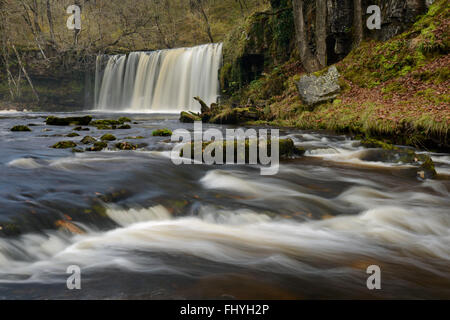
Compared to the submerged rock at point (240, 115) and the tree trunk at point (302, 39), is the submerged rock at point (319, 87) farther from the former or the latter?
the submerged rock at point (240, 115)

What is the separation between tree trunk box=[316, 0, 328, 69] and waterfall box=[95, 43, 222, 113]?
10.4 meters

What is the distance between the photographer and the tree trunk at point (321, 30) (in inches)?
584

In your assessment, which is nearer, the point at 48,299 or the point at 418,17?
the point at 48,299

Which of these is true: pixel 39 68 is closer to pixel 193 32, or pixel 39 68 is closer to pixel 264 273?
pixel 193 32

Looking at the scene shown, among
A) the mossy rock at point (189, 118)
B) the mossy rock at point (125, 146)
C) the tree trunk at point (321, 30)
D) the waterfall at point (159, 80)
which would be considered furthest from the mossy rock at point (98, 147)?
the waterfall at point (159, 80)

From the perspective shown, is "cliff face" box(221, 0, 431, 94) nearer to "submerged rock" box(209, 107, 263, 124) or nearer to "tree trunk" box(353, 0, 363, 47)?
"tree trunk" box(353, 0, 363, 47)

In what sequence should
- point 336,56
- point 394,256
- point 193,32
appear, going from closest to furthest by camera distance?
point 394,256, point 336,56, point 193,32

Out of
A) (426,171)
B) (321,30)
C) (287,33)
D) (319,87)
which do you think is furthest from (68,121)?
(426,171)

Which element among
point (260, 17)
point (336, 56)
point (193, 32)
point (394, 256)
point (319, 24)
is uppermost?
point (193, 32)

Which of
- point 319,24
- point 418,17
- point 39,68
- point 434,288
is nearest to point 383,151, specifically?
point 434,288

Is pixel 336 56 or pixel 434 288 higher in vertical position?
pixel 336 56

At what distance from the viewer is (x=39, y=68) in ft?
119

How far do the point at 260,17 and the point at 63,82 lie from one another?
88.8 feet

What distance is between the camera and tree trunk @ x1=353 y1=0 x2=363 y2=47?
14604 mm
